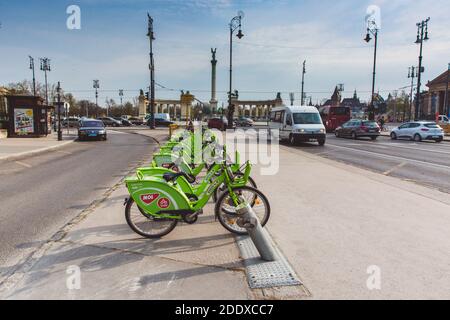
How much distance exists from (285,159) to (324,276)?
1000 centimetres

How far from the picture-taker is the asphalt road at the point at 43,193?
16.0 feet

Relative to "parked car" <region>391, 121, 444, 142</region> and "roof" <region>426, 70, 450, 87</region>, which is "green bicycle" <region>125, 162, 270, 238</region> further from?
"roof" <region>426, 70, 450, 87</region>

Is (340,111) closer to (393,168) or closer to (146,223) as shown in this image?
(393,168)

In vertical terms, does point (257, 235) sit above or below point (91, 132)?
below

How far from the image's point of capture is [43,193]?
Answer: 25.6ft

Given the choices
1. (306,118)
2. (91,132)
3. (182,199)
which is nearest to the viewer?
(182,199)

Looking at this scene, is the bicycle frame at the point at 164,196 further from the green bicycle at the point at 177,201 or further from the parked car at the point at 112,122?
the parked car at the point at 112,122

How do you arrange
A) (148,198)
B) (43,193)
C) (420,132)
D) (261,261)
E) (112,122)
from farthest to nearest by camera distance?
(112,122), (420,132), (43,193), (148,198), (261,261)

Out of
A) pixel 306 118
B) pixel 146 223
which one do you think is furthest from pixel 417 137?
pixel 146 223

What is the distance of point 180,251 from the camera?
14.2ft

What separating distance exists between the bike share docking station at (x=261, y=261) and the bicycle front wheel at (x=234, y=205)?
50cm

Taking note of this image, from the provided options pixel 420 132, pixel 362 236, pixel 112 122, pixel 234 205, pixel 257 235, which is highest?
pixel 112 122

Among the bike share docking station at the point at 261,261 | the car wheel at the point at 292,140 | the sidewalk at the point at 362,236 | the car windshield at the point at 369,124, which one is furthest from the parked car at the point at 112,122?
the bike share docking station at the point at 261,261

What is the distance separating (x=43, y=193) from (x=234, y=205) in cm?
507
